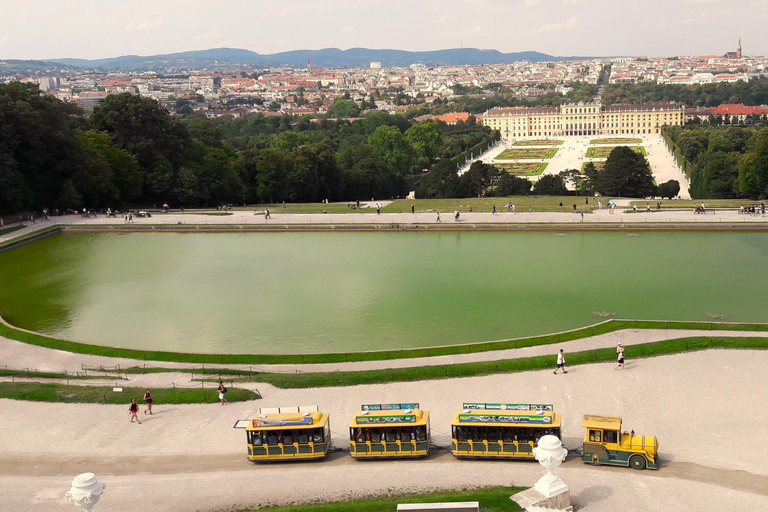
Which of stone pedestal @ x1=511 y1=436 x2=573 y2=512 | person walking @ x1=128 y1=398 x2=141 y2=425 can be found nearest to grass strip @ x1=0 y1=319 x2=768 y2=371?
person walking @ x1=128 y1=398 x2=141 y2=425

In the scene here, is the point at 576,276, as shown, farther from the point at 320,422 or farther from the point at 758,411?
the point at 320,422

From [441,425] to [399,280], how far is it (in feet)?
45.0

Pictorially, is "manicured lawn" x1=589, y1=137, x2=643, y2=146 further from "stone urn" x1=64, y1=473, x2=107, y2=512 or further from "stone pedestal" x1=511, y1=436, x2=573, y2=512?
"stone urn" x1=64, y1=473, x2=107, y2=512

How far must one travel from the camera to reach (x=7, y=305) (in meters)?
28.0

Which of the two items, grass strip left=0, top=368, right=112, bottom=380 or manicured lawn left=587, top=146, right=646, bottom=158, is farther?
manicured lawn left=587, top=146, right=646, bottom=158

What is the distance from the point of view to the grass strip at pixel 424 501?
1255cm

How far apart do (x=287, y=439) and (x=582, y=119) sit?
13106cm

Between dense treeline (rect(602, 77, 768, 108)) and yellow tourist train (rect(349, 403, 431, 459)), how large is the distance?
507ft

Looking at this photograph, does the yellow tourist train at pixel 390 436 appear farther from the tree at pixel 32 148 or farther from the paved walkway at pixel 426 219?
the tree at pixel 32 148

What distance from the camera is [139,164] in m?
50.1

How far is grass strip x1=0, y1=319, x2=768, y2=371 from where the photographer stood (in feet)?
68.2

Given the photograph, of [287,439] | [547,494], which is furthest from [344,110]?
[547,494]

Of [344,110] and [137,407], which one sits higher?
[344,110]

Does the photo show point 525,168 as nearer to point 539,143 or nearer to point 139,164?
point 539,143
